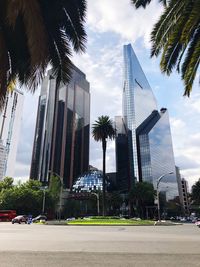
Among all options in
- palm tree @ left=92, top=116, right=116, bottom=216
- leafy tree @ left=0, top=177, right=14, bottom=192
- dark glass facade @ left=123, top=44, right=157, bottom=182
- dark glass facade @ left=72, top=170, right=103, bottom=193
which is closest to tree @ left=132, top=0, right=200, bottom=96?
palm tree @ left=92, top=116, right=116, bottom=216

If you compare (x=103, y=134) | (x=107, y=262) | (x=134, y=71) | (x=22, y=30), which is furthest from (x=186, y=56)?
(x=134, y=71)

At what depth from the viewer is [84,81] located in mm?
161000

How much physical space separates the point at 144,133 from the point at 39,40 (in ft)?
431

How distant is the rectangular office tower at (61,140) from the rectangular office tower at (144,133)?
26101 mm

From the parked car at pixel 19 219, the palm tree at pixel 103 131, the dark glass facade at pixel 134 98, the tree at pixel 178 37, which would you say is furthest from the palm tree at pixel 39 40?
the dark glass facade at pixel 134 98

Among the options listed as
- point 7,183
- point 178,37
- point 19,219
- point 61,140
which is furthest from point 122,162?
point 178,37

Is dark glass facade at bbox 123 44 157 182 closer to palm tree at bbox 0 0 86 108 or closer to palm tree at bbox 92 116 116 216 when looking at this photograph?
palm tree at bbox 92 116 116 216

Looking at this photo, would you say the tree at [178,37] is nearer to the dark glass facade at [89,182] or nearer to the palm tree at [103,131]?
the palm tree at [103,131]

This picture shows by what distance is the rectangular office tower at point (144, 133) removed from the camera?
133750 millimetres

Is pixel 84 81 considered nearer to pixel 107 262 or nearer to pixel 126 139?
pixel 126 139

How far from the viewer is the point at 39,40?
593cm

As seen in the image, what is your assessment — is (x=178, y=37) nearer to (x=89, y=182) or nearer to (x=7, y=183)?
(x=7, y=183)

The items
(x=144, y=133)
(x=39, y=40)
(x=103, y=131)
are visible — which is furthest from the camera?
(x=144, y=133)

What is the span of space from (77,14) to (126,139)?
137 metres
